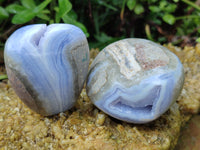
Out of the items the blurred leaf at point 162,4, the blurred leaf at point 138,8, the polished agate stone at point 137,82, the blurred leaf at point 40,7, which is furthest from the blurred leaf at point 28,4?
the blurred leaf at point 162,4

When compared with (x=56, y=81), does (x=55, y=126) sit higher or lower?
lower

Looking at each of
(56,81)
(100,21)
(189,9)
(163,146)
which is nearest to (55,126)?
(56,81)

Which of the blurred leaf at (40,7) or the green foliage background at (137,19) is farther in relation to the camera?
the green foliage background at (137,19)

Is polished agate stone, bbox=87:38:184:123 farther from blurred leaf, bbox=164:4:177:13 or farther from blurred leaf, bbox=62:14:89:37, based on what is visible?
blurred leaf, bbox=164:4:177:13

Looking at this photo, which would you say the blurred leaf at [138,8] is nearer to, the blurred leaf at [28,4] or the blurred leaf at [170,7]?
the blurred leaf at [170,7]

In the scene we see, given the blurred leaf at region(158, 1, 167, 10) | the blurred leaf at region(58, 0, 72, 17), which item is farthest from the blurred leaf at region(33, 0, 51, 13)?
the blurred leaf at region(158, 1, 167, 10)

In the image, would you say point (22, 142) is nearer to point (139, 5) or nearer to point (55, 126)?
point (55, 126)
